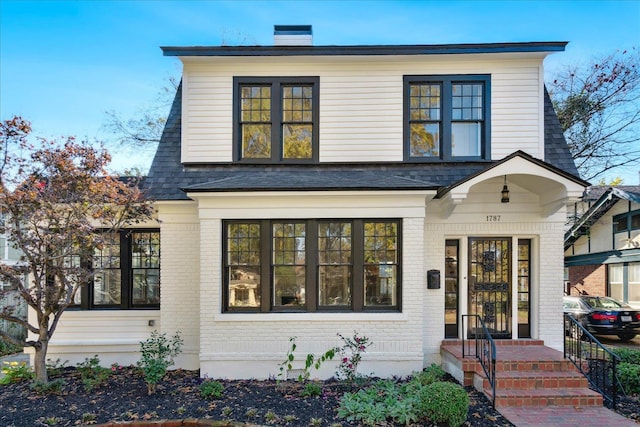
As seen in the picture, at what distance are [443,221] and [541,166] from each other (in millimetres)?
2040

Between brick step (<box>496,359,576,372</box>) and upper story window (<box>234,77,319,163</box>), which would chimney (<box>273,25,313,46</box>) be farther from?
brick step (<box>496,359,576,372</box>)

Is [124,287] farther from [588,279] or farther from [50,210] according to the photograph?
[588,279]

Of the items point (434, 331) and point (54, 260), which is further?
point (434, 331)

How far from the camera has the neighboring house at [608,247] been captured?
1659 centimetres

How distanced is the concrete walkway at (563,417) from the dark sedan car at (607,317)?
8.20m

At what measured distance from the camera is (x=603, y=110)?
16.0 m

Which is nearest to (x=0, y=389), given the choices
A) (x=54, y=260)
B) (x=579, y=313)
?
(x=54, y=260)

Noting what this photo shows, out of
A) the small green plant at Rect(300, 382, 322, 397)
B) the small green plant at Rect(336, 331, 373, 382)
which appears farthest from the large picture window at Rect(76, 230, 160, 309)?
the small green plant at Rect(336, 331, 373, 382)

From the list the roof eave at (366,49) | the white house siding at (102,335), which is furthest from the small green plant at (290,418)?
the roof eave at (366,49)

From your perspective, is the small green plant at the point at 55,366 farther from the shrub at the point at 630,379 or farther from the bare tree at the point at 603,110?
the bare tree at the point at 603,110

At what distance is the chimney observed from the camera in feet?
30.0

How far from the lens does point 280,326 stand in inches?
283

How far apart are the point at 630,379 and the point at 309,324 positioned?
18.7ft

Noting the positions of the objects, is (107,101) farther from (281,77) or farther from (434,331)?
(434,331)
